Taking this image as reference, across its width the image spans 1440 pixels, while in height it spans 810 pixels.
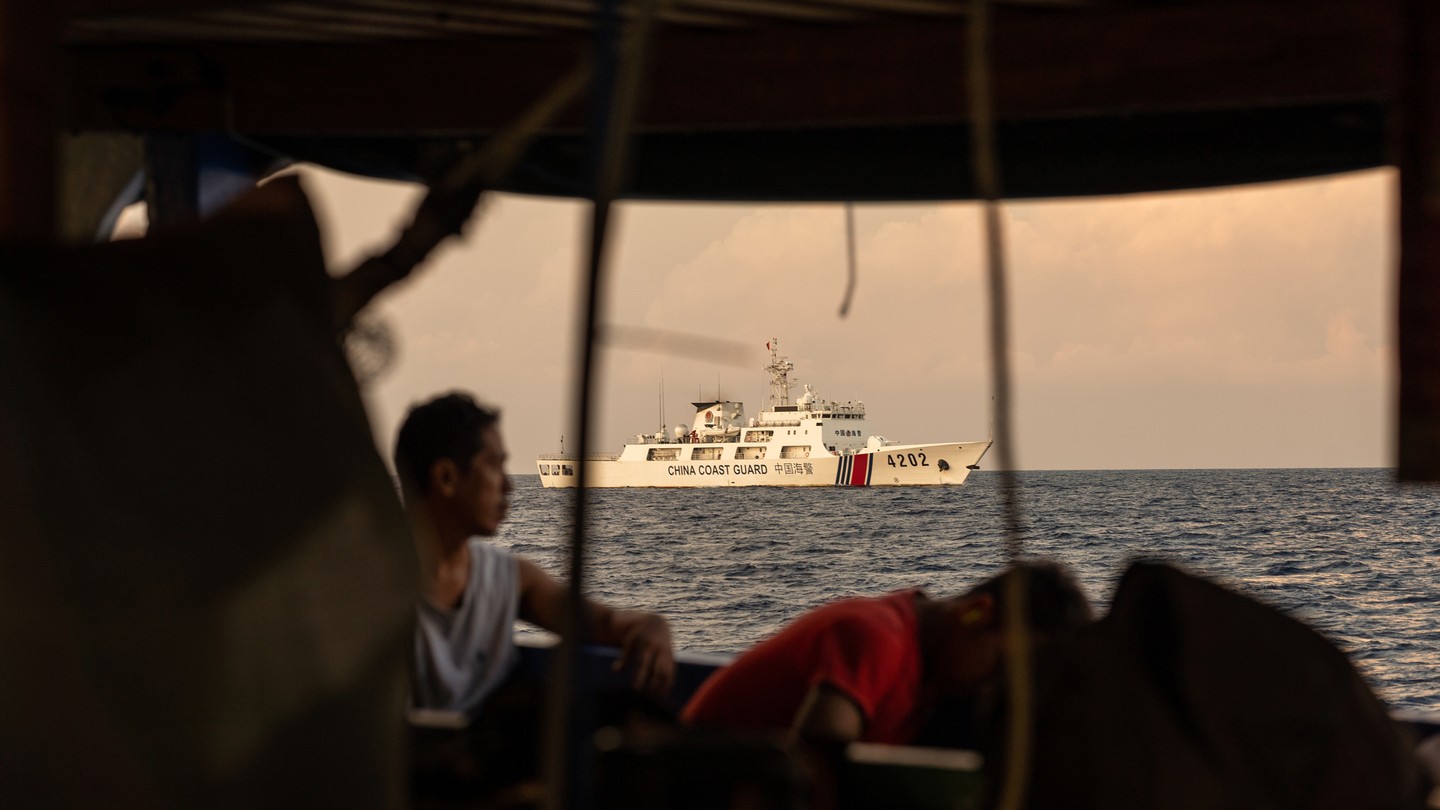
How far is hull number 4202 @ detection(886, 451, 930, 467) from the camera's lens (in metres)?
47.8

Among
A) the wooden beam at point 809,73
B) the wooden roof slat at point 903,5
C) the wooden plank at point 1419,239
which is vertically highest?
the wooden roof slat at point 903,5

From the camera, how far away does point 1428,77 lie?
1554mm

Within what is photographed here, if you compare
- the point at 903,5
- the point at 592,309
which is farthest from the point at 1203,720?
the point at 903,5

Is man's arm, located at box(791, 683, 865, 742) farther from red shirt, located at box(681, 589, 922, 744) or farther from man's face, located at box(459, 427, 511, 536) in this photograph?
man's face, located at box(459, 427, 511, 536)

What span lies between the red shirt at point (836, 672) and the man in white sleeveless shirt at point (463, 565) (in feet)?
1.35

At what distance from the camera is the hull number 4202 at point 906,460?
157 ft

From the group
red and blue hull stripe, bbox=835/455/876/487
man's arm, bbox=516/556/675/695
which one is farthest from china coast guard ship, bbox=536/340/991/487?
man's arm, bbox=516/556/675/695

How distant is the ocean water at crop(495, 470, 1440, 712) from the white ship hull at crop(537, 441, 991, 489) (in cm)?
146

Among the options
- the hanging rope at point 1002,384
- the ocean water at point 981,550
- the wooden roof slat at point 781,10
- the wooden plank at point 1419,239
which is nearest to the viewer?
the hanging rope at point 1002,384

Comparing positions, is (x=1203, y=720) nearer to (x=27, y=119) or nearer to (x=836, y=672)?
(x=836, y=672)

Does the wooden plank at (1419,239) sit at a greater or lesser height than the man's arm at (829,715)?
greater

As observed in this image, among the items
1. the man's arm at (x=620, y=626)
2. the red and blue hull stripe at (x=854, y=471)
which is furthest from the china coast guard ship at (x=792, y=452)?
the man's arm at (x=620, y=626)

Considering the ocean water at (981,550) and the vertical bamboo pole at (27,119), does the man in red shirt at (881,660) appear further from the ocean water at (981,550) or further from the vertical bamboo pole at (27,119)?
the ocean water at (981,550)

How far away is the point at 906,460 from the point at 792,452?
4.37 m
